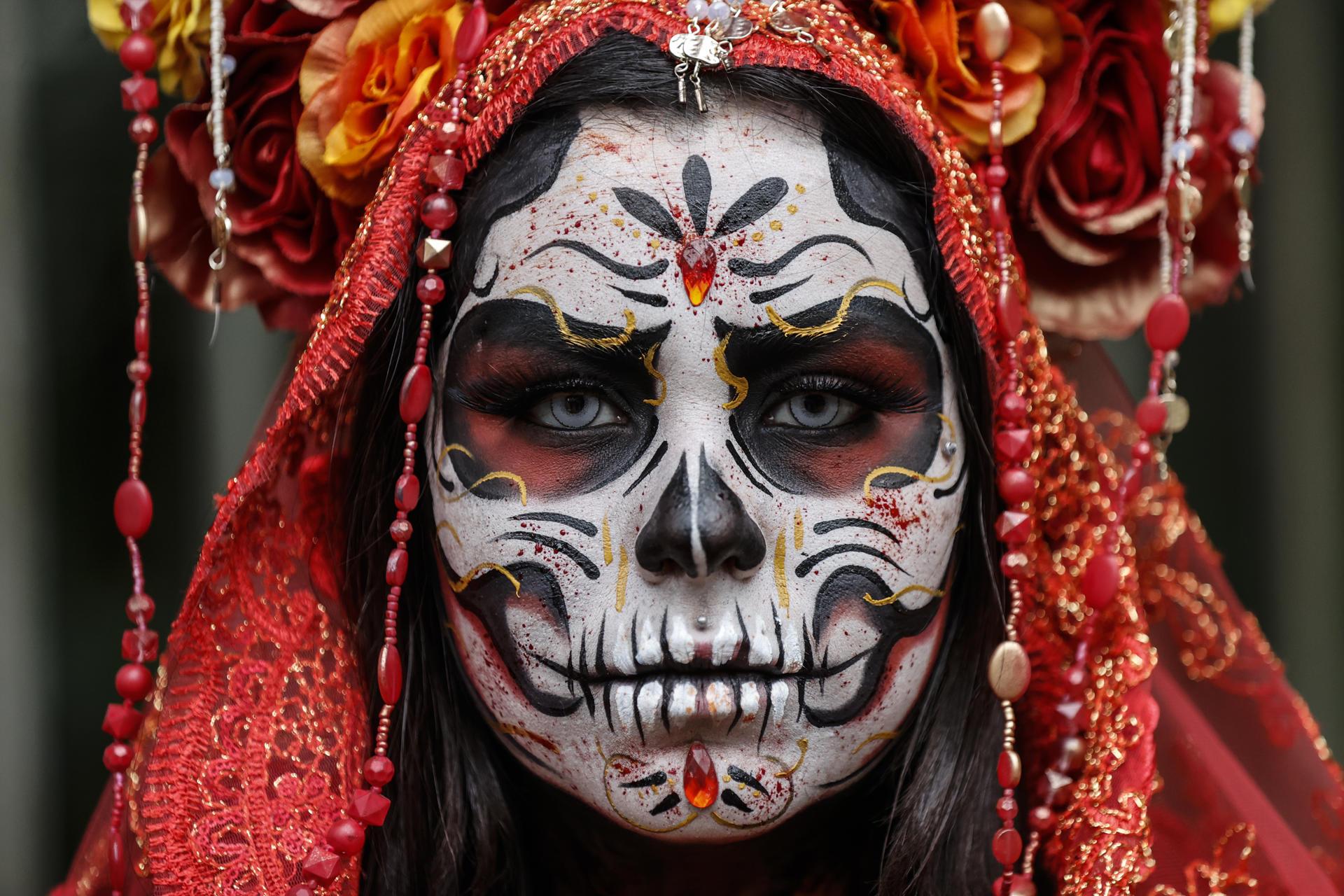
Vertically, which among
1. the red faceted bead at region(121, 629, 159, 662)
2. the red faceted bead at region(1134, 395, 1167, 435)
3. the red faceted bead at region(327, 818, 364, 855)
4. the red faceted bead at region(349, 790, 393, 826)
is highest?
the red faceted bead at region(1134, 395, 1167, 435)

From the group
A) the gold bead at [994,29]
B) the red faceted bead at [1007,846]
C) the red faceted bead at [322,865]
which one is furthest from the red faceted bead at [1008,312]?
the red faceted bead at [322,865]

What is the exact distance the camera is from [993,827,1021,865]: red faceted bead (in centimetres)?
159

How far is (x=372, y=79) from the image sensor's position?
1688 mm

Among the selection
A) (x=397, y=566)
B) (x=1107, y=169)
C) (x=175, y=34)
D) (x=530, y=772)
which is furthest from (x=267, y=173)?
(x=1107, y=169)

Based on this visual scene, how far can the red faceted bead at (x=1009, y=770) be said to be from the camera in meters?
1.59

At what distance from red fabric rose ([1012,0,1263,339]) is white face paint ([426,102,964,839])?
0.23 metres

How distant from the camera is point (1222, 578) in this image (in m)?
1.89

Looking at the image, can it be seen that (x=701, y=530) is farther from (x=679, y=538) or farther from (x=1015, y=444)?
(x=1015, y=444)

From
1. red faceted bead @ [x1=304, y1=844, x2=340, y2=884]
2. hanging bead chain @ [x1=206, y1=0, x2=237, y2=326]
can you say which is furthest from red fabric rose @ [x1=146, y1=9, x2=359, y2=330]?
red faceted bead @ [x1=304, y1=844, x2=340, y2=884]

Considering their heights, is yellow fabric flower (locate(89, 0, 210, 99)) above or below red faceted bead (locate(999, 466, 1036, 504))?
above

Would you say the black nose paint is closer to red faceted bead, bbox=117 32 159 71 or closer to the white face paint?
the white face paint

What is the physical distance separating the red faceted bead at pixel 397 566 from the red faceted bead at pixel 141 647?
333 mm

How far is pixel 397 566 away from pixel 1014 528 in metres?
0.65

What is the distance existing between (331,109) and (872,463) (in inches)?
28.1
